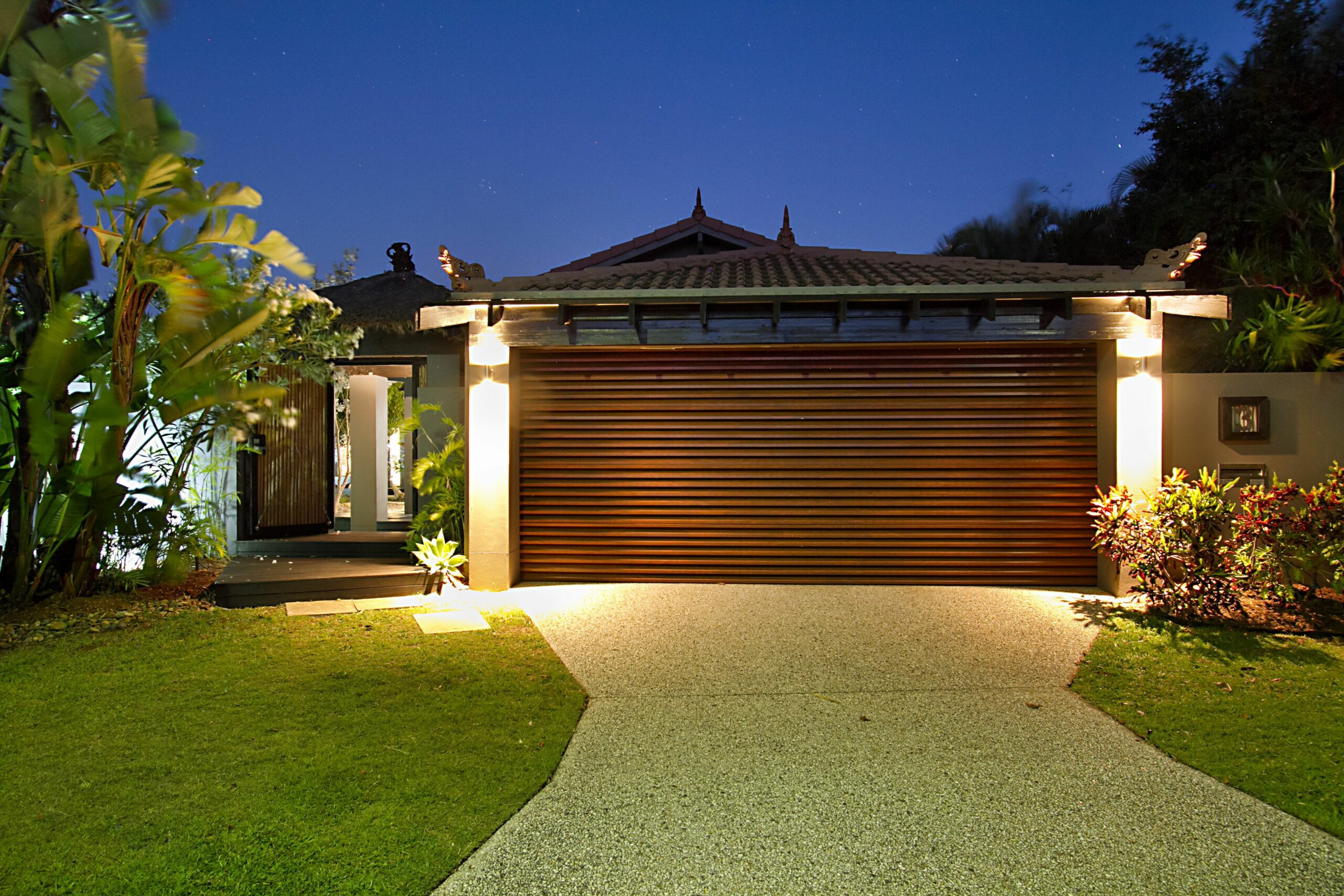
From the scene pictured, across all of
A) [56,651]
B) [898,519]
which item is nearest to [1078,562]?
[898,519]

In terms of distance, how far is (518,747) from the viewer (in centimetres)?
371

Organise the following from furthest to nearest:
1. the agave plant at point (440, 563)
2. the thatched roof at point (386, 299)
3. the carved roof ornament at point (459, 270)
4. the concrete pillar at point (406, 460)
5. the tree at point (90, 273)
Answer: the concrete pillar at point (406, 460), the thatched roof at point (386, 299), the agave plant at point (440, 563), the carved roof ornament at point (459, 270), the tree at point (90, 273)

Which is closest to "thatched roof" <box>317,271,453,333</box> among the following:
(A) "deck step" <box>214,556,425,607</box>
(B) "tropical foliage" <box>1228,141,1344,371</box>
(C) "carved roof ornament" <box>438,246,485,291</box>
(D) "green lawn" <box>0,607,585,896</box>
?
(C) "carved roof ornament" <box>438,246,485,291</box>

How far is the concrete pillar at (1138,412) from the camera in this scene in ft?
23.2

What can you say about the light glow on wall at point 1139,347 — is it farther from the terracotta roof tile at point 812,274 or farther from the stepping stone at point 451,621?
the stepping stone at point 451,621

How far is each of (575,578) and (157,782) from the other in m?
4.81

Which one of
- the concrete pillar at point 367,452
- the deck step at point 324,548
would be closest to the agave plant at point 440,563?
the deck step at point 324,548

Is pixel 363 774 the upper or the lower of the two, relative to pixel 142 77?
lower

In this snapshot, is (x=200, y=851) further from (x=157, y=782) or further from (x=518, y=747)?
(x=518, y=747)

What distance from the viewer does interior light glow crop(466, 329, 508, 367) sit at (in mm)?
7551

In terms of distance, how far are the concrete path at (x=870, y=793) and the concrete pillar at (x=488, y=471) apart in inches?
87.4

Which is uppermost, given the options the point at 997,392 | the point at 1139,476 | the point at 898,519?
the point at 997,392

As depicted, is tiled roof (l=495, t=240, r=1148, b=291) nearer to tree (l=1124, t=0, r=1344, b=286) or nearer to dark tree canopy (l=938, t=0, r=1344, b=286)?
dark tree canopy (l=938, t=0, r=1344, b=286)

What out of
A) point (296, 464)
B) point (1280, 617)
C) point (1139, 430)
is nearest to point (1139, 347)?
point (1139, 430)
